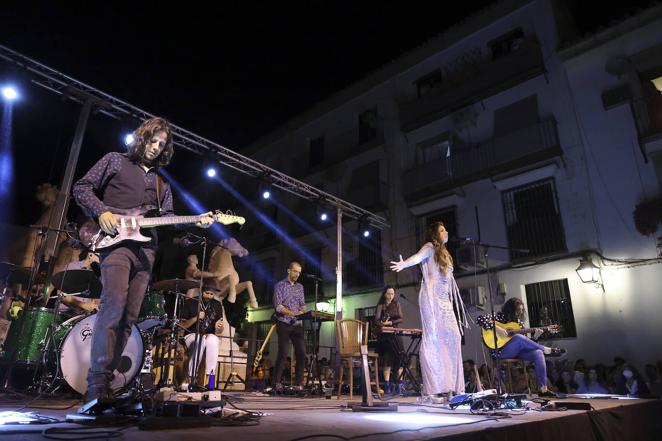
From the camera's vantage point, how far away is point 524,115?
515 inches

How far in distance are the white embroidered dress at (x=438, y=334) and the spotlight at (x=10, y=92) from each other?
6826 millimetres

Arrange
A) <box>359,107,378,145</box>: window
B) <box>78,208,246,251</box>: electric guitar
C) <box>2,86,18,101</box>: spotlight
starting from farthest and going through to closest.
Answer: <box>359,107,378,145</box>: window
<box>2,86,18,101</box>: spotlight
<box>78,208,246,251</box>: electric guitar

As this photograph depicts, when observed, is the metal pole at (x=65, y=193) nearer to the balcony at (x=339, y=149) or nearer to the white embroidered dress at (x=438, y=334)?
the white embroidered dress at (x=438, y=334)

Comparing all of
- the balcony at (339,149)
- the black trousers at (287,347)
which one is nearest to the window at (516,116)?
the balcony at (339,149)

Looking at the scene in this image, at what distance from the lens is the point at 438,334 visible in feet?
15.4

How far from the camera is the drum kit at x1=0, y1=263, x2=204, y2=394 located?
3.99 metres

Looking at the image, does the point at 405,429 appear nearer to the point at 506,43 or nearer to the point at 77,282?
the point at 77,282

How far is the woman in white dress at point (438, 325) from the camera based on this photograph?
4.64m

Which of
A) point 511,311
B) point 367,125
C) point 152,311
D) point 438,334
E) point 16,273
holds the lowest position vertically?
point 438,334

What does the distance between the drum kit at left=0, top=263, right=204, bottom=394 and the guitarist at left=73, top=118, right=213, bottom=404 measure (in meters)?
1.44

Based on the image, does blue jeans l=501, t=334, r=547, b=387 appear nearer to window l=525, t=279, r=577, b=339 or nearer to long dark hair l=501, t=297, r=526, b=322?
long dark hair l=501, t=297, r=526, b=322

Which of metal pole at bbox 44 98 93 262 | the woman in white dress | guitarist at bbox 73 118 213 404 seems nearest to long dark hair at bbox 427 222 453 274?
the woman in white dress

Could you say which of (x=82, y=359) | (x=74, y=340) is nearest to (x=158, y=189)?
(x=74, y=340)

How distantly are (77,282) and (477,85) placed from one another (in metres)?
13.1
